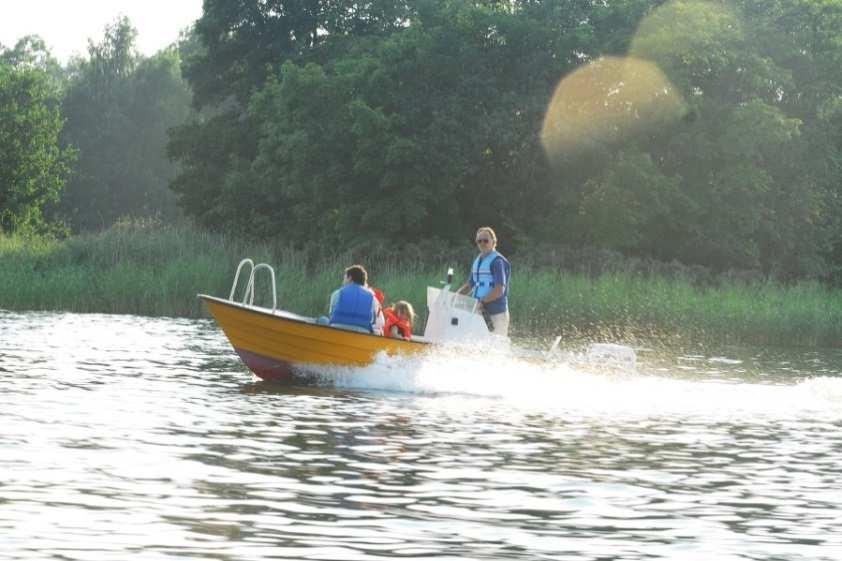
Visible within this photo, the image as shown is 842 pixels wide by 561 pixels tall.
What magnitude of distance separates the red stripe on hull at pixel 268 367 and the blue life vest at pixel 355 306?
39.8 inches

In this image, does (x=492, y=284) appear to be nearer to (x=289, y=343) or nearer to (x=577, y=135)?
(x=289, y=343)

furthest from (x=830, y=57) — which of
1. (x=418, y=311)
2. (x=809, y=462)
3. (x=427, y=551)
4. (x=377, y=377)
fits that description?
(x=427, y=551)

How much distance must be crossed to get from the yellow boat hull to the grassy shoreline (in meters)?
13.1

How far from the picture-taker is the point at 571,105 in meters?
48.2

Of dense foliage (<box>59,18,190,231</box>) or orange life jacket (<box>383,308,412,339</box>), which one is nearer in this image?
orange life jacket (<box>383,308,412,339</box>)

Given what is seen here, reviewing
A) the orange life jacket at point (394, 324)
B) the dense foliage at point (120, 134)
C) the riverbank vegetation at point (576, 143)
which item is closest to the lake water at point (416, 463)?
the orange life jacket at point (394, 324)

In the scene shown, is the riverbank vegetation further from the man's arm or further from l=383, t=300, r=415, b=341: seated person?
the man's arm

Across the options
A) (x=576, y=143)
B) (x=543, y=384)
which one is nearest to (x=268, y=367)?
(x=543, y=384)

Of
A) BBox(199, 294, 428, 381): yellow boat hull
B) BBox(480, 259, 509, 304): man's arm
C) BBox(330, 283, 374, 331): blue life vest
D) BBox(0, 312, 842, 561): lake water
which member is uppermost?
BBox(480, 259, 509, 304): man's arm

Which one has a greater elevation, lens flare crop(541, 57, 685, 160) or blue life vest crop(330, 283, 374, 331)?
lens flare crop(541, 57, 685, 160)

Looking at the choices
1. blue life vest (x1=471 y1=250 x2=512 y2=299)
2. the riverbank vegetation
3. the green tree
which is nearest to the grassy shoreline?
the riverbank vegetation

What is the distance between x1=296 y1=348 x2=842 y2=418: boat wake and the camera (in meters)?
19.2

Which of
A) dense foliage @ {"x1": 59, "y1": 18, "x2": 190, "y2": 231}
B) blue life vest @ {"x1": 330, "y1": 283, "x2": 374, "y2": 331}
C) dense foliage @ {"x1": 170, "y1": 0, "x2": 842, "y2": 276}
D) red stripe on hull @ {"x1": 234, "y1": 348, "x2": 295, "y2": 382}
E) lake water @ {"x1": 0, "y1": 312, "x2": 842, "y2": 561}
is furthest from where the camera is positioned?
dense foliage @ {"x1": 59, "y1": 18, "x2": 190, "y2": 231}

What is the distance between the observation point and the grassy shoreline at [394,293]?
33.4m
